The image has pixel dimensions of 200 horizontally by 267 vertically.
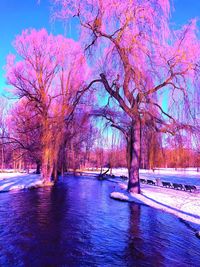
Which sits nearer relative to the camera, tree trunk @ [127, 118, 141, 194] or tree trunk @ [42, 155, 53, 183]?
tree trunk @ [127, 118, 141, 194]

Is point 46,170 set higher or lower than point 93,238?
higher

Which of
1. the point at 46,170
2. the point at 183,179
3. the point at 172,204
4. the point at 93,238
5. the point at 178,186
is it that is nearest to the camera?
the point at 93,238

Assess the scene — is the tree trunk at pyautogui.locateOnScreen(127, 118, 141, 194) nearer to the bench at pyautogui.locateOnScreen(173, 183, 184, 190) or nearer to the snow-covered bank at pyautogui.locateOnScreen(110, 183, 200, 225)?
the snow-covered bank at pyautogui.locateOnScreen(110, 183, 200, 225)

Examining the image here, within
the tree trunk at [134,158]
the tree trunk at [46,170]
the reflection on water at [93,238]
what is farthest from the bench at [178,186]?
the reflection on water at [93,238]

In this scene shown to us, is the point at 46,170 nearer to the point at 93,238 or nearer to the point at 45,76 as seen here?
the point at 45,76

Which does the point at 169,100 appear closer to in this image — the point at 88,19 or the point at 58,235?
the point at 88,19

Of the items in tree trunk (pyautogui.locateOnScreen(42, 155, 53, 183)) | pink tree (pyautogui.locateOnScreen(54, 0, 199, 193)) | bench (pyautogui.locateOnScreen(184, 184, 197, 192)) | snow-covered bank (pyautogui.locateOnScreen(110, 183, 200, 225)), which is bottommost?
snow-covered bank (pyautogui.locateOnScreen(110, 183, 200, 225))

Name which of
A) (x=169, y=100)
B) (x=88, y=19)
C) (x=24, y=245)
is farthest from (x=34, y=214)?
(x=88, y=19)

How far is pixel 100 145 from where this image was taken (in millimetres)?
21109

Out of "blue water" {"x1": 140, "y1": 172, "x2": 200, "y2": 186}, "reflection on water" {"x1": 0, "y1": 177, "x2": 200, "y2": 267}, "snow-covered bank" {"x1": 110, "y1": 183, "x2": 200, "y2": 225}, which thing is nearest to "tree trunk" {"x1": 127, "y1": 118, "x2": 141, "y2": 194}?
"snow-covered bank" {"x1": 110, "y1": 183, "x2": 200, "y2": 225}

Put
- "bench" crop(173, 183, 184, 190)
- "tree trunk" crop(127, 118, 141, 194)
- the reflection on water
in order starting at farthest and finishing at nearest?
"bench" crop(173, 183, 184, 190), "tree trunk" crop(127, 118, 141, 194), the reflection on water

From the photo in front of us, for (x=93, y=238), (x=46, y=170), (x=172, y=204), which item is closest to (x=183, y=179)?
(x=46, y=170)

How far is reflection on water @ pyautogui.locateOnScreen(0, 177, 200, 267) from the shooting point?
24.4 feet

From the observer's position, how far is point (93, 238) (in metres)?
9.31
